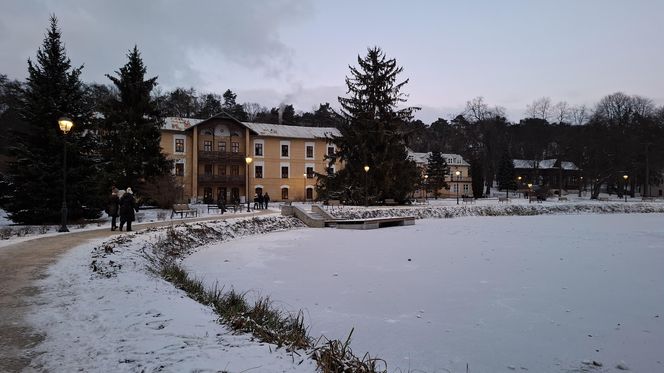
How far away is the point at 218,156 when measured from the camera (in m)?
47.4

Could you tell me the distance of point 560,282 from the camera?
10.1 m

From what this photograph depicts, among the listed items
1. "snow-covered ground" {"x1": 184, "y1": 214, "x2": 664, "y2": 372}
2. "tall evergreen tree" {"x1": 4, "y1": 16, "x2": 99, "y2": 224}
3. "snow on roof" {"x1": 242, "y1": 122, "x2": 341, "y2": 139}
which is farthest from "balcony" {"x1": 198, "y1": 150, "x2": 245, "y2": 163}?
"snow-covered ground" {"x1": 184, "y1": 214, "x2": 664, "y2": 372}

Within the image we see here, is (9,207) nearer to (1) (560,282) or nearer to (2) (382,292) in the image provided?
(2) (382,292)

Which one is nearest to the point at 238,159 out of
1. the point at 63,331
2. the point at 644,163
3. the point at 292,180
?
the point at 292,180

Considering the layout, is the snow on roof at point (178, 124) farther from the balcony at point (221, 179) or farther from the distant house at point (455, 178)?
the distant house at point (455, 178)

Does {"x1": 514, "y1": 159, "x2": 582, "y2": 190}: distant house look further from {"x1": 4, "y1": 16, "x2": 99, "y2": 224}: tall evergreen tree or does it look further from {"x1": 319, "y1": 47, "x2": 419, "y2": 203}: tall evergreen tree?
{"x1": 4, "y1": 16, "x2": 99, "y2": 224}: tall evergreen tree

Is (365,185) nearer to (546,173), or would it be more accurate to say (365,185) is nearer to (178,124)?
(178,124)

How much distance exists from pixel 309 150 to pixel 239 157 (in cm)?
940

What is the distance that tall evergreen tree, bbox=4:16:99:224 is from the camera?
19078 mm

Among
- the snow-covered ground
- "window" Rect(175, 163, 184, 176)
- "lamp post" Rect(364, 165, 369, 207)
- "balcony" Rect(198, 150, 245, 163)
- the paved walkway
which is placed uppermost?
"balcony" Rect(198, 150, 245, 163)

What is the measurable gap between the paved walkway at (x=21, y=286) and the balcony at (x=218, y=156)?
1334 inches

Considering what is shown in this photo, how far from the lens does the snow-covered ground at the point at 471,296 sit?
229 inches

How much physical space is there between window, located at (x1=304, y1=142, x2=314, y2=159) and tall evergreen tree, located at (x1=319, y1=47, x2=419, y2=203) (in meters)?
18.3

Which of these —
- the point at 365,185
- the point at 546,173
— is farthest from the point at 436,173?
the point at 546,173
